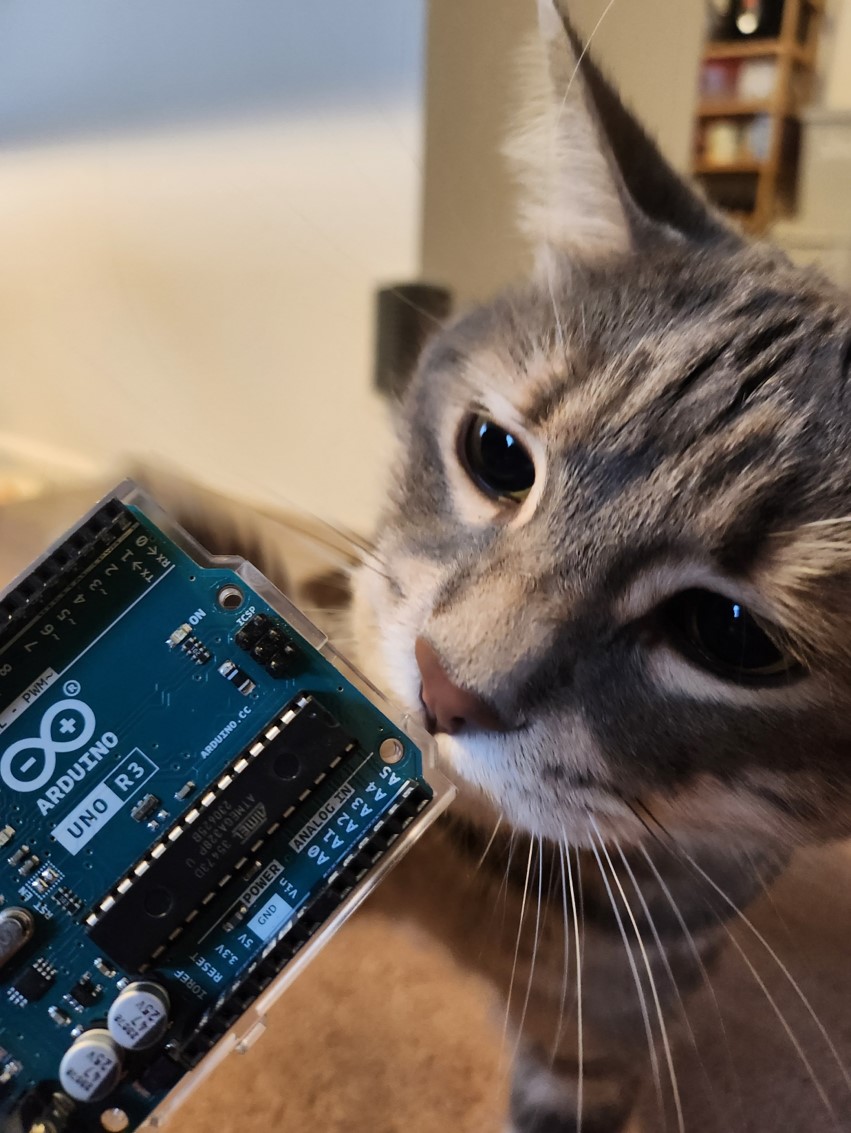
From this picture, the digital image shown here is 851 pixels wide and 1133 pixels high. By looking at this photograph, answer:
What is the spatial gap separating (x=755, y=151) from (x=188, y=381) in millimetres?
797

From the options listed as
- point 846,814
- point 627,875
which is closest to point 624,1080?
point 627,875

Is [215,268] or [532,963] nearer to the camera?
[532,963]

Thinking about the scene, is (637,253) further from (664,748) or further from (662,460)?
(664,748)

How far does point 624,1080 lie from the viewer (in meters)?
0.81

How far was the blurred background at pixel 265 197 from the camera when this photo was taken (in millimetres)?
1024

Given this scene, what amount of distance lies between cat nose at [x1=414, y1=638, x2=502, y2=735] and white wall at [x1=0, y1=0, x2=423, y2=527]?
0.49 m

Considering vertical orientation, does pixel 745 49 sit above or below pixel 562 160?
above

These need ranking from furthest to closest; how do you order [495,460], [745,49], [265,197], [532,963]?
[265,197] → [745,49] → [532,963] → [495,460]

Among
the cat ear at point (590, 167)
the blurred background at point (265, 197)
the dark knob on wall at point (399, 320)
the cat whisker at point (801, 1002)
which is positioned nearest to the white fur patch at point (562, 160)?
the cat ear at point (590, 167)

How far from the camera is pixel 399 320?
114cm

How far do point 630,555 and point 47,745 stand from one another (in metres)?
0.40

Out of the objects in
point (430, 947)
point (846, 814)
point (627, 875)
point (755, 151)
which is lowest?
point (430, 947)

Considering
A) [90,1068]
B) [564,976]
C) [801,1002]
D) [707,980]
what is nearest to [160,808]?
[90,1068]

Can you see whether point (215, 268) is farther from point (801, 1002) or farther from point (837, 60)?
point (801, 1002)
